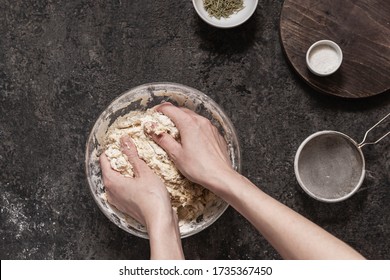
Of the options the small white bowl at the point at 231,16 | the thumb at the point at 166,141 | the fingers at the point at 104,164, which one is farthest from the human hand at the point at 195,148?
the small white bowl at the point at 231,16

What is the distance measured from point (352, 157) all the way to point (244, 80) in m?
0.36

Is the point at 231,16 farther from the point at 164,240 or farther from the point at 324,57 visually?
the point at 164,240

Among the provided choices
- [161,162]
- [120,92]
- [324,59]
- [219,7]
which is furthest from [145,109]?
[324,59]

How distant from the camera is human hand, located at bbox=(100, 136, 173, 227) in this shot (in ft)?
4.39

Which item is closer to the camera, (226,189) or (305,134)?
(226,189)

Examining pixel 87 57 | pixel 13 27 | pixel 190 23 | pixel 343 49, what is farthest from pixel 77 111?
pixel 343 49

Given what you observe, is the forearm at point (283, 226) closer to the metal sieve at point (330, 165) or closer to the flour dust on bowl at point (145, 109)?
the flour dust on bowl at point (145, 109)

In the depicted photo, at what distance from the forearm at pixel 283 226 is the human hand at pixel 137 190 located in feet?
0.47

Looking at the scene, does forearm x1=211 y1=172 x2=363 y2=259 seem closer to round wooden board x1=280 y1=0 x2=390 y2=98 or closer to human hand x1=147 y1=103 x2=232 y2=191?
human hand x1=147 y1=103 x2=232 y2=191

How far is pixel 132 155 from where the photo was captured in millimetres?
1403

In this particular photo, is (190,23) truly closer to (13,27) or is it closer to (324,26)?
(324,26)

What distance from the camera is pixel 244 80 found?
1557 millimetres

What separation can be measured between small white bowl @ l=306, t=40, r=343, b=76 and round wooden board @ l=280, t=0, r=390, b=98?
0.02 metres

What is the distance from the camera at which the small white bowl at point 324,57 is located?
4.93ft
